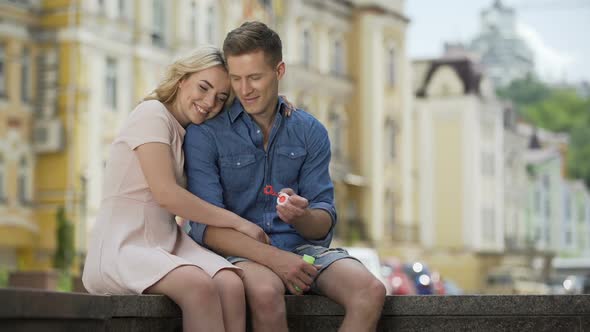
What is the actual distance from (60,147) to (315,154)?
33.5 meters

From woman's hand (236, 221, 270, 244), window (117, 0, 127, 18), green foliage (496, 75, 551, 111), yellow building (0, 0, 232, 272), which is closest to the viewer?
woman's hand (236, 221, 270, 244)

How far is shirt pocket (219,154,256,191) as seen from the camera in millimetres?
6879

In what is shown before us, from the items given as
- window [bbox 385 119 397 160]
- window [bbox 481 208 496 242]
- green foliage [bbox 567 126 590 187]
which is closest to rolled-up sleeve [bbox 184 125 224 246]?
window [bbox 385 119 397 160]

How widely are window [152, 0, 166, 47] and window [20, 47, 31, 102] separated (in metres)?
5.18

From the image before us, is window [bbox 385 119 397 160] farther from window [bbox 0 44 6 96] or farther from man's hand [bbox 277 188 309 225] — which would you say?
man's hand [bbox 277 188 309 225]

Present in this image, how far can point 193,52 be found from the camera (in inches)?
272

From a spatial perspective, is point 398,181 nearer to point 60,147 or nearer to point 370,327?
point 60,147

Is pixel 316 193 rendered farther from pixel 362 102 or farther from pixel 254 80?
pixel 362 102

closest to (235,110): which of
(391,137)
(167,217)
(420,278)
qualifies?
(167,217)

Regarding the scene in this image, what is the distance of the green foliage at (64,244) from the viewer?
1469 inches

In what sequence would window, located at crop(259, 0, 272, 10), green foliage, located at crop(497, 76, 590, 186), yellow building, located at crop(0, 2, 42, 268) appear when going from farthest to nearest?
green foliage, located at crop(497, 76, 590, 186), window, located at crop(259, 0, 272, 10), yellow building, located at crop(0, 2, 42, 268)

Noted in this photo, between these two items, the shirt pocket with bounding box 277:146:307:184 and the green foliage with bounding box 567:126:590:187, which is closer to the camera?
the shirt pocket with bounding box 277:146:307:184

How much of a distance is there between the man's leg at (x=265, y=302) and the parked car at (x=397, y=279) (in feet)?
66.1

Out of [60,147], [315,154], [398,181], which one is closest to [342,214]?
[398,181]
